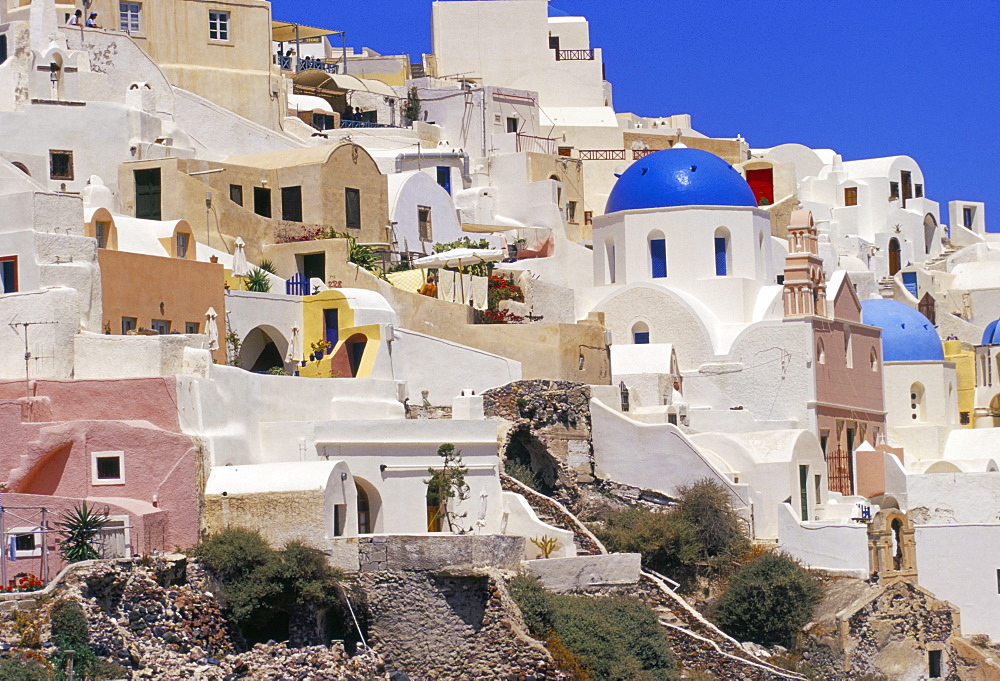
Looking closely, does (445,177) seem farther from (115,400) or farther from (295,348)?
(115,400)

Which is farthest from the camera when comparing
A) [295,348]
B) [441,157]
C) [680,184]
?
[441,157]

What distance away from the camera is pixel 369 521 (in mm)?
34094

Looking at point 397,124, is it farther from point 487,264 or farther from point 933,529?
point 933,529

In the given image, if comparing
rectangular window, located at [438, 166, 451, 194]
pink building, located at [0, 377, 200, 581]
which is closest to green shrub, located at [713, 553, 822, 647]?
pink building, located at [0, 377, 200, 581]

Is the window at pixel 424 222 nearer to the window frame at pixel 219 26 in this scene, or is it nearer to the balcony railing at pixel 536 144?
the window frame at pixel 219 26

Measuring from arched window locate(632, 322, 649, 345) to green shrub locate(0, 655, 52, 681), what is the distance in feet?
73.3

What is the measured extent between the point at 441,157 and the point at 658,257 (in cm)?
856

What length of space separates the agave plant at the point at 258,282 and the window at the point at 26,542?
1187 cm

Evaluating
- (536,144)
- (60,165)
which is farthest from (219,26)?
(536,144)

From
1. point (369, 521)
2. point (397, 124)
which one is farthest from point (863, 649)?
point (397, 124)

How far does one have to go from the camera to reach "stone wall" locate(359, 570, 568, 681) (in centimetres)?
3155

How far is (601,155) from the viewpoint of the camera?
204 feet

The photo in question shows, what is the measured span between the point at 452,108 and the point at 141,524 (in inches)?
1237

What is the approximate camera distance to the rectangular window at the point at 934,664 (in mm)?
39312
